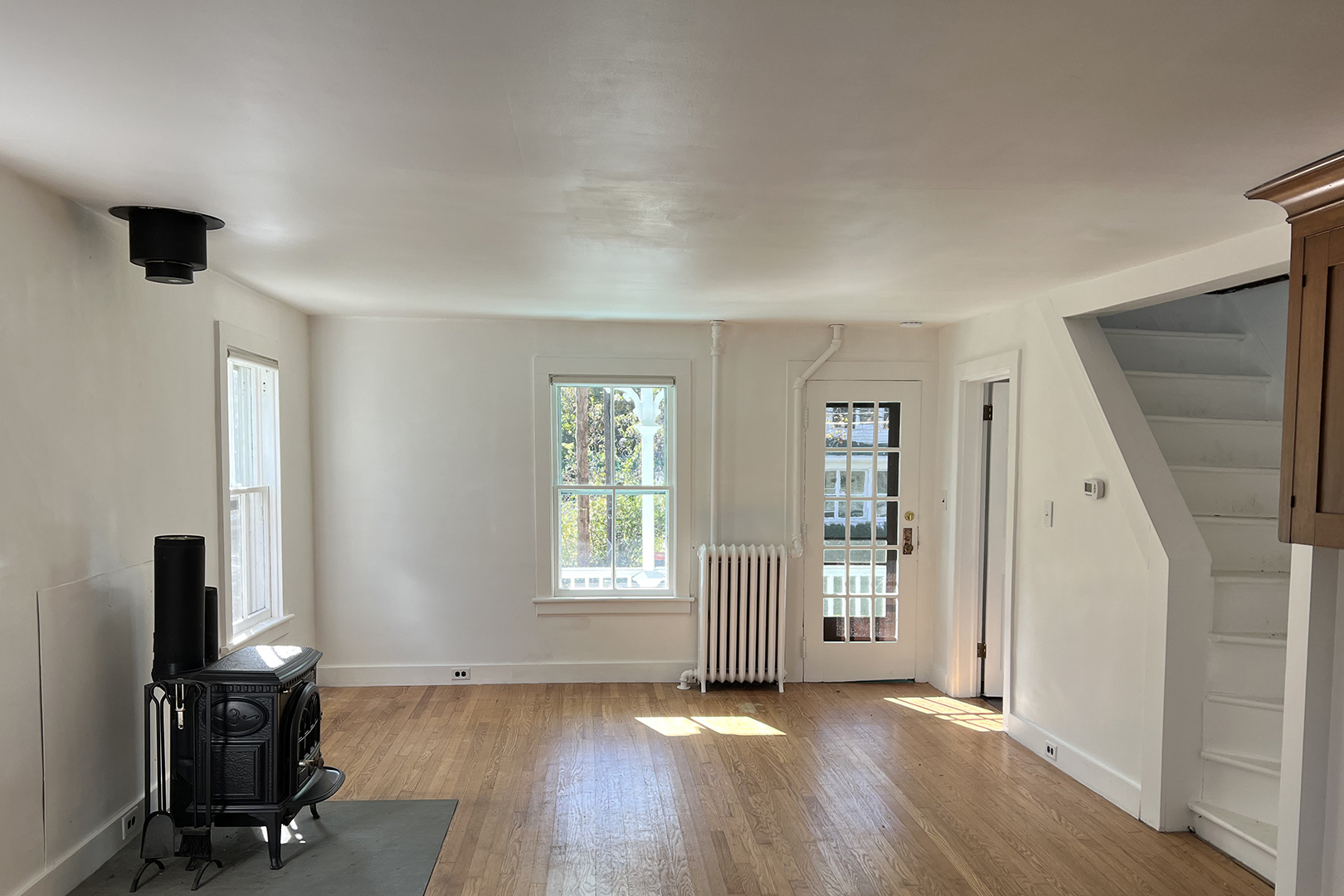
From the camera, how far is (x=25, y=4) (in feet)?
4.83

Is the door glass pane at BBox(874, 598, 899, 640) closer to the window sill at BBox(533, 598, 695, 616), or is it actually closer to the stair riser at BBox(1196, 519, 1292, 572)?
the window sill at BBox(533, 598, 695, 616)

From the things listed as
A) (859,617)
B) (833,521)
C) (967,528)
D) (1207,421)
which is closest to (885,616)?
(859,617)

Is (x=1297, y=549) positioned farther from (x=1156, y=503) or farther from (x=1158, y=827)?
(x=1158, y=827)

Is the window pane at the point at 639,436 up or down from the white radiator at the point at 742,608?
up

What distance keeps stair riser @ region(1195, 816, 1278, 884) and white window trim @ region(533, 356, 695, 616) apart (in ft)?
10.4

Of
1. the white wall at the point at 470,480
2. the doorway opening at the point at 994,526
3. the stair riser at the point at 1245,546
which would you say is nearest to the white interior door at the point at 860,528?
the white wall at the point at 470,480

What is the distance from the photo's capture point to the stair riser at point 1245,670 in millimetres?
3342

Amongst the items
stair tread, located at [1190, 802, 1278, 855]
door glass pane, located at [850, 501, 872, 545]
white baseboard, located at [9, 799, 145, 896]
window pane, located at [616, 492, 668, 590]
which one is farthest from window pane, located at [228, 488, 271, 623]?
stair tread, located at [1190, 802, 1278, 855]

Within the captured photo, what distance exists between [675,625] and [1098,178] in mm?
4090

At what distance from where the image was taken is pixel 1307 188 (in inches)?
91.8

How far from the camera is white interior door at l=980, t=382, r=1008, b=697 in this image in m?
5.26

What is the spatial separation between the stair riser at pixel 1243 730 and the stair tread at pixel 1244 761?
0.02 m

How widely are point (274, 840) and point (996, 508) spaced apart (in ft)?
14.5

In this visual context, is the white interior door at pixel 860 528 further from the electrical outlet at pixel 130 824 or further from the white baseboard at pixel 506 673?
the electrical outlet at pixel 130 824
